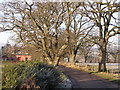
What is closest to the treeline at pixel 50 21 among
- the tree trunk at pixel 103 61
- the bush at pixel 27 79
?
the tree trunk at pixel 103 61

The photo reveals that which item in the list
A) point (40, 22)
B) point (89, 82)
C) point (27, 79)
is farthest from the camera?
point (40, 22)

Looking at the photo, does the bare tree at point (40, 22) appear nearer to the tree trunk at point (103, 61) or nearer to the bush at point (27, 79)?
the tree trunk at point (103, 61)

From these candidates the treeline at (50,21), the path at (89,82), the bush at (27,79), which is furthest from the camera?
the treeline at (50,21)

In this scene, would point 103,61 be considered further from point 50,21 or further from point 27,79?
point 27,79

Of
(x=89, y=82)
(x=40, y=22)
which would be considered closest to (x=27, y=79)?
(x=89, y=82)

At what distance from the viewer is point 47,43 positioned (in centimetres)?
2084

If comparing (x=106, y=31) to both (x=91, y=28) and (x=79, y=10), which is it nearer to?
(x=79, y=10)

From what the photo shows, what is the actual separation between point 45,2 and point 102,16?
754 cm

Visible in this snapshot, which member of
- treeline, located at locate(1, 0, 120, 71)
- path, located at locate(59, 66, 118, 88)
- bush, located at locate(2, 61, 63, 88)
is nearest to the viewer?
bush, located at locate(2, 61, 63, 88)

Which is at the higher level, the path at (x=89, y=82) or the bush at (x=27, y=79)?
the bush at (x=27, y=79)

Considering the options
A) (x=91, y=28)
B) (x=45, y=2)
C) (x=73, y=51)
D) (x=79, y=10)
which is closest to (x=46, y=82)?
(x=45, y=2)

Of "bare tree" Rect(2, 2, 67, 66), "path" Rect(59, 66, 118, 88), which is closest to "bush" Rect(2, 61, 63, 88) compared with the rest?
"path" Rect(59, 66, 118, 88)

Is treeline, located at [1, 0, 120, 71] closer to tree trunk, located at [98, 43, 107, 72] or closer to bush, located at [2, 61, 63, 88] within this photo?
tree trunk, located at [98, 43, 107, 72]

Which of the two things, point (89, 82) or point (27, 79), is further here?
point (89, 82)
